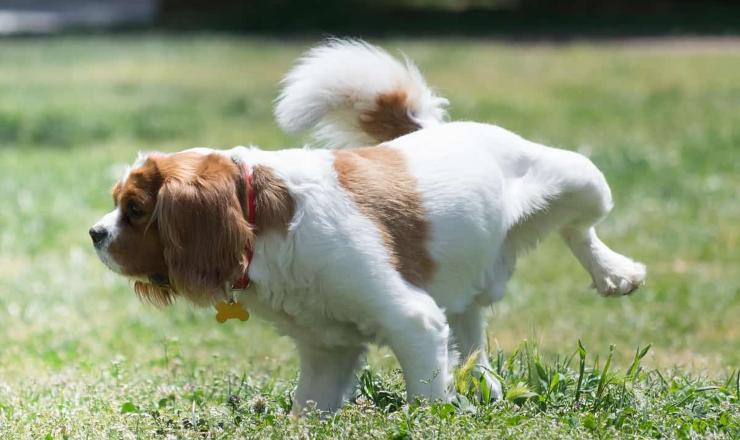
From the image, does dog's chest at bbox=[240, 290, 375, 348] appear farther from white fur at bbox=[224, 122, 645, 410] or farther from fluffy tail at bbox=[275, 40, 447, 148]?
fluffy tail at bbox=[275, 40, 447, 148]

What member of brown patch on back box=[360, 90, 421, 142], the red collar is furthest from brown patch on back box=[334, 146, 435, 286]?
brown patch on back box=[360, 90, 421, 142]

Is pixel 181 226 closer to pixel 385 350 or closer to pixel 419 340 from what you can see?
pixel 419 340

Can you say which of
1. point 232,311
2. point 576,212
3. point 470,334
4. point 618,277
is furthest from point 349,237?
point 618,277

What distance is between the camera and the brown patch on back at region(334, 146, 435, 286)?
4.81m

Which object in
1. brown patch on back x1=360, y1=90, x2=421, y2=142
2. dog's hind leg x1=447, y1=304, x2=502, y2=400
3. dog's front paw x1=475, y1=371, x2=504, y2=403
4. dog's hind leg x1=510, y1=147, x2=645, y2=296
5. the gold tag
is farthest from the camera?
brown patch on back x1=360, y1=90, x2=421, y2=142

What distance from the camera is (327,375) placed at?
5.19 metres

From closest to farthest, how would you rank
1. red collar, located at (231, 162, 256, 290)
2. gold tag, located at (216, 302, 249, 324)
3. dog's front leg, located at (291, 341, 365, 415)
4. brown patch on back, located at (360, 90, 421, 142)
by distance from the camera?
red collar, located at (231, 162, 256, 290), gold tag, located at (216, 302, 249, 324), dog's front leg, located at (291, 341, 365, 415), brown patch on back, located at (360, 90, 421, 142)

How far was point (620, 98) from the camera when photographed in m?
17.5

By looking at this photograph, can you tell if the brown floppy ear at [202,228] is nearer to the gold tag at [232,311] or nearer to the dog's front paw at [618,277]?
the gold tag at [232,311]

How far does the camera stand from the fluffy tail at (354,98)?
5.76 metres

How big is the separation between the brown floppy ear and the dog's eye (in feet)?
0.28

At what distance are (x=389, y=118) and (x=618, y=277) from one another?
1.30m

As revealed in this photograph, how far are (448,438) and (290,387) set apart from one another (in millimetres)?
1457

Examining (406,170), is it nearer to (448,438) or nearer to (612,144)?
(448,438)
